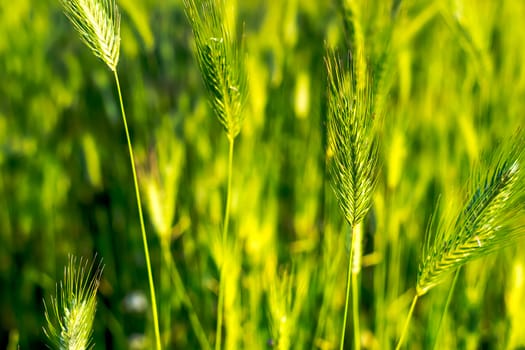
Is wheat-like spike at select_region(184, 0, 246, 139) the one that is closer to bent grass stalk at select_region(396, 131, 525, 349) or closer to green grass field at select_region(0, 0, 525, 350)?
green grass field at select_region(0, 0, 525, 350)

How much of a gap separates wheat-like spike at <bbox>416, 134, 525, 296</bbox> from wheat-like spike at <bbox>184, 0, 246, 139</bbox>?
0.24m

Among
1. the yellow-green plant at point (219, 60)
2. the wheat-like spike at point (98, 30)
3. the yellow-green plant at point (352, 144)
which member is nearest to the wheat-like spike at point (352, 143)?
the yellow-green plant at point (352, 144)

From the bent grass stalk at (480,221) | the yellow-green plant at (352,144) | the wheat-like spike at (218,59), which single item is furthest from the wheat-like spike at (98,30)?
the bent grass stalk at (480,221)

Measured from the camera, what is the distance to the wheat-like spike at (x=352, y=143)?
58cm

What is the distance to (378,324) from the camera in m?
0.91

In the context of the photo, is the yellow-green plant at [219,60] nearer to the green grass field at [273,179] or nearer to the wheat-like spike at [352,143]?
the green grass field at [273,179]

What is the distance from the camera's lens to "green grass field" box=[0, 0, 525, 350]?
0.66 metres

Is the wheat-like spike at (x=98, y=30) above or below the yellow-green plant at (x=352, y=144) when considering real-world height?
above

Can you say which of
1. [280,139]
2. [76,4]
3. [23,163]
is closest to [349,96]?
[76,4]

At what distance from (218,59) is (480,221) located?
31 cm

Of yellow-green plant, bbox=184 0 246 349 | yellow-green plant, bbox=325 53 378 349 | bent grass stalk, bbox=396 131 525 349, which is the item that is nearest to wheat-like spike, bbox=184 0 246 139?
yellow-green plant, bbox=184 0 246 349

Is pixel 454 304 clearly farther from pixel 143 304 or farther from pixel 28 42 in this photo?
pixel 28 42

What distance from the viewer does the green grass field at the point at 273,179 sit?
664mm

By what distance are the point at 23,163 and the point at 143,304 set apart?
48 centimetres
